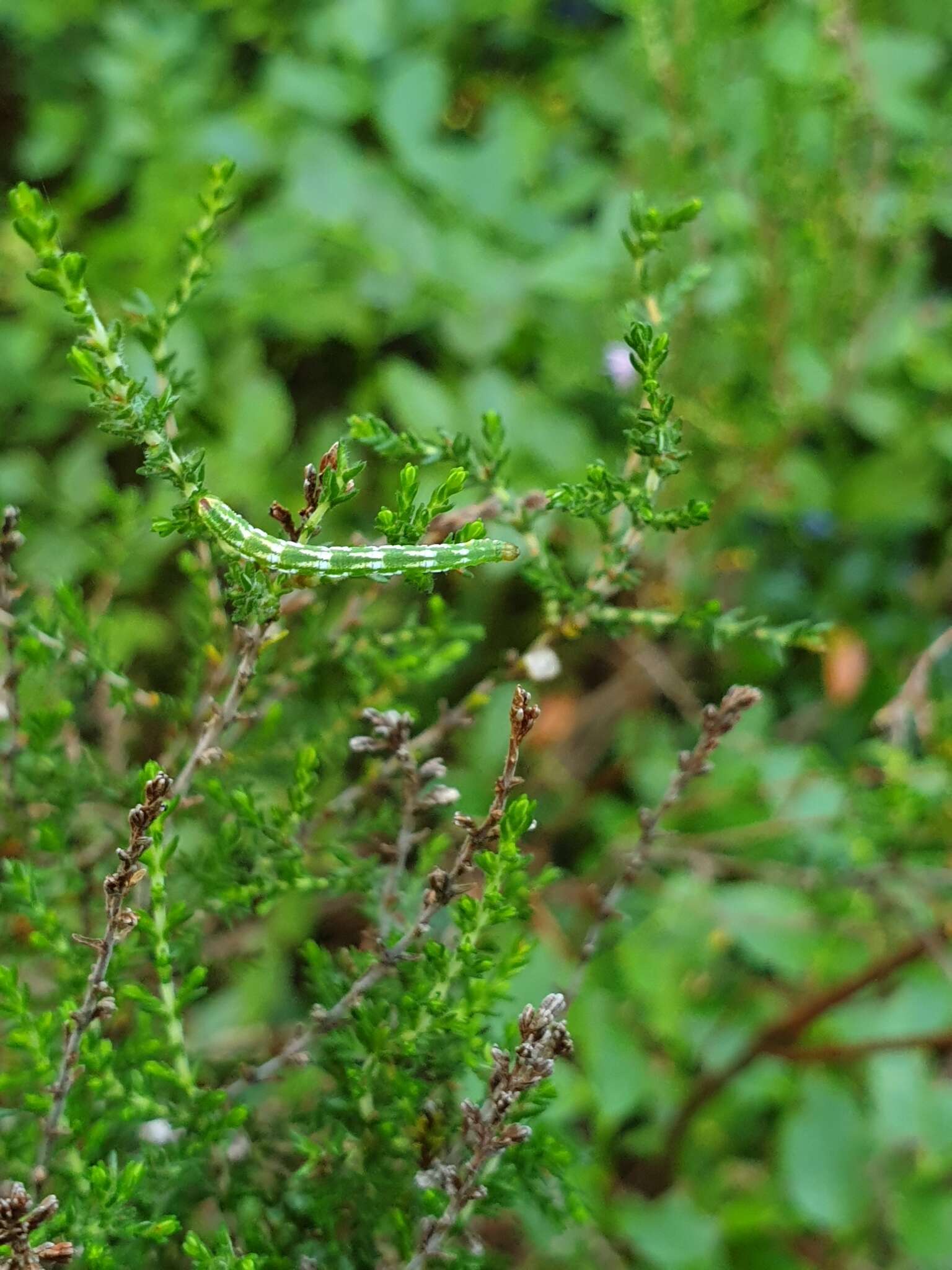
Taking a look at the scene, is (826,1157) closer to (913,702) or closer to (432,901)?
(913,702)

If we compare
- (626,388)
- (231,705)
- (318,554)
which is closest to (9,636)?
(231,705)

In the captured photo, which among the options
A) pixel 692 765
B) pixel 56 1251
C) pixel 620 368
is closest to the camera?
pixel 56 1251

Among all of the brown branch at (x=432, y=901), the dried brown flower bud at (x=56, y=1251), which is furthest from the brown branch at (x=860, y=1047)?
the dried brown flower bud at (x=56, y=1251)

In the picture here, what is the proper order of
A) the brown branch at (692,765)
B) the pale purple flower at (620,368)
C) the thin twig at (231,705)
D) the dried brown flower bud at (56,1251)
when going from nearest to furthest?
the dried brown flower bud at (56,1251)
the thin twig at (231,705)
the brown branch at (692,765)
the pale purple flower at (620,368)

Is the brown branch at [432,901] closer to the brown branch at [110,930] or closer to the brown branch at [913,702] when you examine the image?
the brown branch at [110,930]

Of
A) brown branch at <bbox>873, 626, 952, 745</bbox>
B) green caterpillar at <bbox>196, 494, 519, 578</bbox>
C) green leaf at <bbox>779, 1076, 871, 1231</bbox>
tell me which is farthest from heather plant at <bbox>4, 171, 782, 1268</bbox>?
green leaf at <bbox>779, 1076, 871, 1231</bbox>
